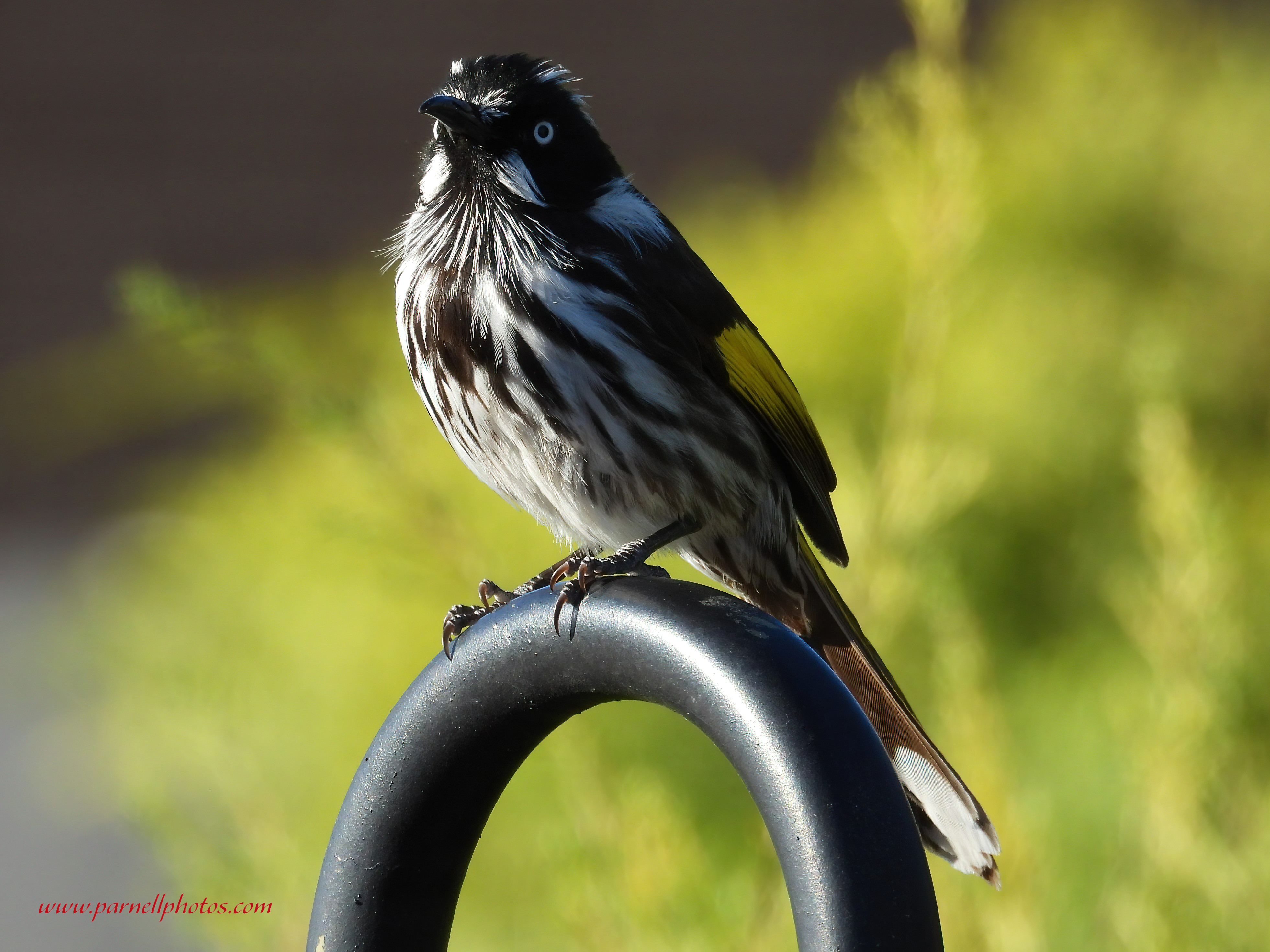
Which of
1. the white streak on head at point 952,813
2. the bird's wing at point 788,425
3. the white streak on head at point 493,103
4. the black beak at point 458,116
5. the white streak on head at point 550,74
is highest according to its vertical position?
the white streak on head at point 550,74

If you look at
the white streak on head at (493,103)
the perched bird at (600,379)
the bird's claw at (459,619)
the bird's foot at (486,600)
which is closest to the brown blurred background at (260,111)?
the perched bird at (600,379)

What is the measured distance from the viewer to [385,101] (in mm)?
12742

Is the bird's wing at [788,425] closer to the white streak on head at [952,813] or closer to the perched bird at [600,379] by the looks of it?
the perched bird at [600,379]

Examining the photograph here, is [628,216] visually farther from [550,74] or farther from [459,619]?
[459,619]

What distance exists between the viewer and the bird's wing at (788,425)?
9.36ft

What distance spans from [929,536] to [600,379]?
120 cm

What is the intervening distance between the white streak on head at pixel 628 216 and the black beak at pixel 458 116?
0.25 meters

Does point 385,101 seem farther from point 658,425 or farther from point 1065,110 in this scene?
point 658,425

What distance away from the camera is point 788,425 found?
9.71 ft

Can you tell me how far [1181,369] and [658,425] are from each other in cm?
163

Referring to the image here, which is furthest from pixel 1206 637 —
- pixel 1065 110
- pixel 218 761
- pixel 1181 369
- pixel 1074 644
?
pixel 1065 110

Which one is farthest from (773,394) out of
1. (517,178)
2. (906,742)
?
(906,742)

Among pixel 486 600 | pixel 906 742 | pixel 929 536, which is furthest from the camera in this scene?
pixel 929 536

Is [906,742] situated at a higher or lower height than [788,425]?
lower
